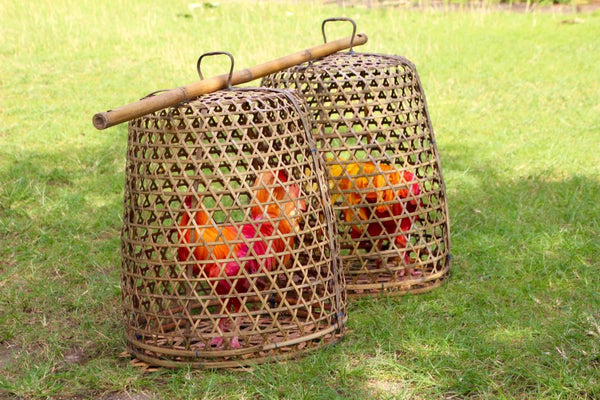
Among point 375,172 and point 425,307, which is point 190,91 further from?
point 425,307

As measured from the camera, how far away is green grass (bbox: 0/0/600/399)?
3057 mm

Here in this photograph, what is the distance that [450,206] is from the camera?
5051mm

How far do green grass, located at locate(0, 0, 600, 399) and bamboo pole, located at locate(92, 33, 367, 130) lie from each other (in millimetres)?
981

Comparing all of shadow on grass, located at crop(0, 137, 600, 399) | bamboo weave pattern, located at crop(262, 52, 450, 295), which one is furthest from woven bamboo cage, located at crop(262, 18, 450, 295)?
shadow on grass, located at crop(0, 137, 600, 399)

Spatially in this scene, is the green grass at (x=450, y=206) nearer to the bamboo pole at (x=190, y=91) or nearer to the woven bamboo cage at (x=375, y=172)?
the woven bamboo cage at (x=375, y=172)

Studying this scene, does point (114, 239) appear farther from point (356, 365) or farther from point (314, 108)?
point (356, 365)

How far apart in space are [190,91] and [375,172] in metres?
1.02

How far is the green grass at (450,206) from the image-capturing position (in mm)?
3057

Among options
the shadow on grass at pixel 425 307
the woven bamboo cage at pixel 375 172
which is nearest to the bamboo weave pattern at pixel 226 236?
the shadow on grass at pixel 425 307

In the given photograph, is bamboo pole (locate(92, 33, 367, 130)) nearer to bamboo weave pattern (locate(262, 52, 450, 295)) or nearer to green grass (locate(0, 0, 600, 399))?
bamboo weave pattern (locate(262, 52, 450, 295))

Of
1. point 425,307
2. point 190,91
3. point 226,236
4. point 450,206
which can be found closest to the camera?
point 190,91

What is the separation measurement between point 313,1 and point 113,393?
11.2 metres

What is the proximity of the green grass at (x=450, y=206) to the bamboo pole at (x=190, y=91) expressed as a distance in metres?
0.98

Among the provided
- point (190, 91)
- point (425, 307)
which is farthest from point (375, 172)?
point (190, 91)
